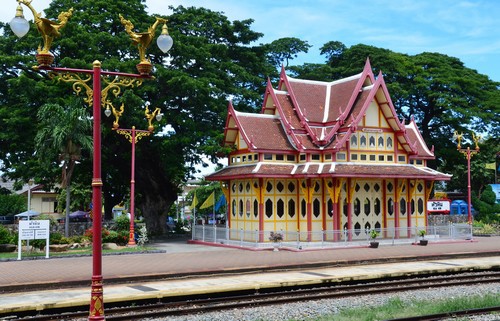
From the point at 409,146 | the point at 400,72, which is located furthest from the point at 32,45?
the point at 400,72

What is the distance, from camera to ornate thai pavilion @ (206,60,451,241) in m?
30.1

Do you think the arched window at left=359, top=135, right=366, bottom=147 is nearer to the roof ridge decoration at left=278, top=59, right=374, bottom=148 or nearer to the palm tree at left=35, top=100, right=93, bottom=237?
the roof ridge decoration at left=278, top=59, right=374, bottom=148

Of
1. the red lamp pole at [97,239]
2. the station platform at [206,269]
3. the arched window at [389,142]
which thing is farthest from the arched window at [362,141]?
the red lamp pole at [97,239]

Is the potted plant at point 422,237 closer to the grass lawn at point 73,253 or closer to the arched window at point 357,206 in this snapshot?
the arched window at point 357,206

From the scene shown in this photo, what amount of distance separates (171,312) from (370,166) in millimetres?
20159

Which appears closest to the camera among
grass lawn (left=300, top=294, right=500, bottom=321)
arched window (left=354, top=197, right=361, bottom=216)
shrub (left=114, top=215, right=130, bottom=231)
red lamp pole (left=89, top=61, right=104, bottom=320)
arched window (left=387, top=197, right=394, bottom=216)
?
red lamp pole (left=89, top=61, right=104, bottom=320)

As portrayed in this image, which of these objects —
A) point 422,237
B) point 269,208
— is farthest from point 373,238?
point 269,208

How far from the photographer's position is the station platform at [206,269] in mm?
15203

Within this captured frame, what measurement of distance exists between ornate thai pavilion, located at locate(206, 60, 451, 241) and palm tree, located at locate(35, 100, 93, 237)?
26.7 feet

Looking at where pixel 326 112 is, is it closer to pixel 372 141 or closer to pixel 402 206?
pixel 372 141

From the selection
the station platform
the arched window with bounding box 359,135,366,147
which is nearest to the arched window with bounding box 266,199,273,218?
the station platform

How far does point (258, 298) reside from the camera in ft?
50.1

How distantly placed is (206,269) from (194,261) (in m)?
3.46

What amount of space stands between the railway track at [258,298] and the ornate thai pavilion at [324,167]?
10.5 meters
